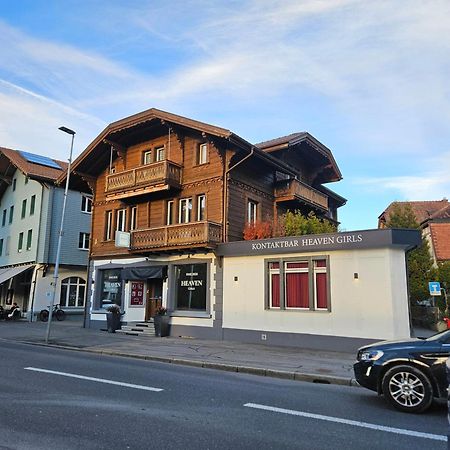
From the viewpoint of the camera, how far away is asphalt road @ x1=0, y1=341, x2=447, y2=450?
4926 millimetres

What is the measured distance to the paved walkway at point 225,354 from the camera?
10109 millimetres

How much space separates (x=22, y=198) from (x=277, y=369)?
29.3 metres

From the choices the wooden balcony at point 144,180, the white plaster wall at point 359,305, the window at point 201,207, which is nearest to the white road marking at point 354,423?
the white plaster wall at point 359,305

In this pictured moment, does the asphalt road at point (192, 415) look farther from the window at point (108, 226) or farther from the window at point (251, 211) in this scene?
the window at point (108, 226)

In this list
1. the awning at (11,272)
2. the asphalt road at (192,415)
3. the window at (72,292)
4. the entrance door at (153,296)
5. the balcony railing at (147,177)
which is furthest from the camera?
the window at (72,292)

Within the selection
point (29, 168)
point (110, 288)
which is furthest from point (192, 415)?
point (29, 168)

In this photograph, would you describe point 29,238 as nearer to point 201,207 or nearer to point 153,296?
point 153,296

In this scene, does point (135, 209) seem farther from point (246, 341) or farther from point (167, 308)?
point (246, 341)

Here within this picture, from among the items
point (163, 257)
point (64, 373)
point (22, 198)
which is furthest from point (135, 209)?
point (22, 198)

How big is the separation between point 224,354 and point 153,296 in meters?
8.89

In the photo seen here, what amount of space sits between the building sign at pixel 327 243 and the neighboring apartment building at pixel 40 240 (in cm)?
1724

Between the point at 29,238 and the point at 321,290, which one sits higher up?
the point at 29,238

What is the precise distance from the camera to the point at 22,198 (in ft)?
109

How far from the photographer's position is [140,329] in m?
19.4
